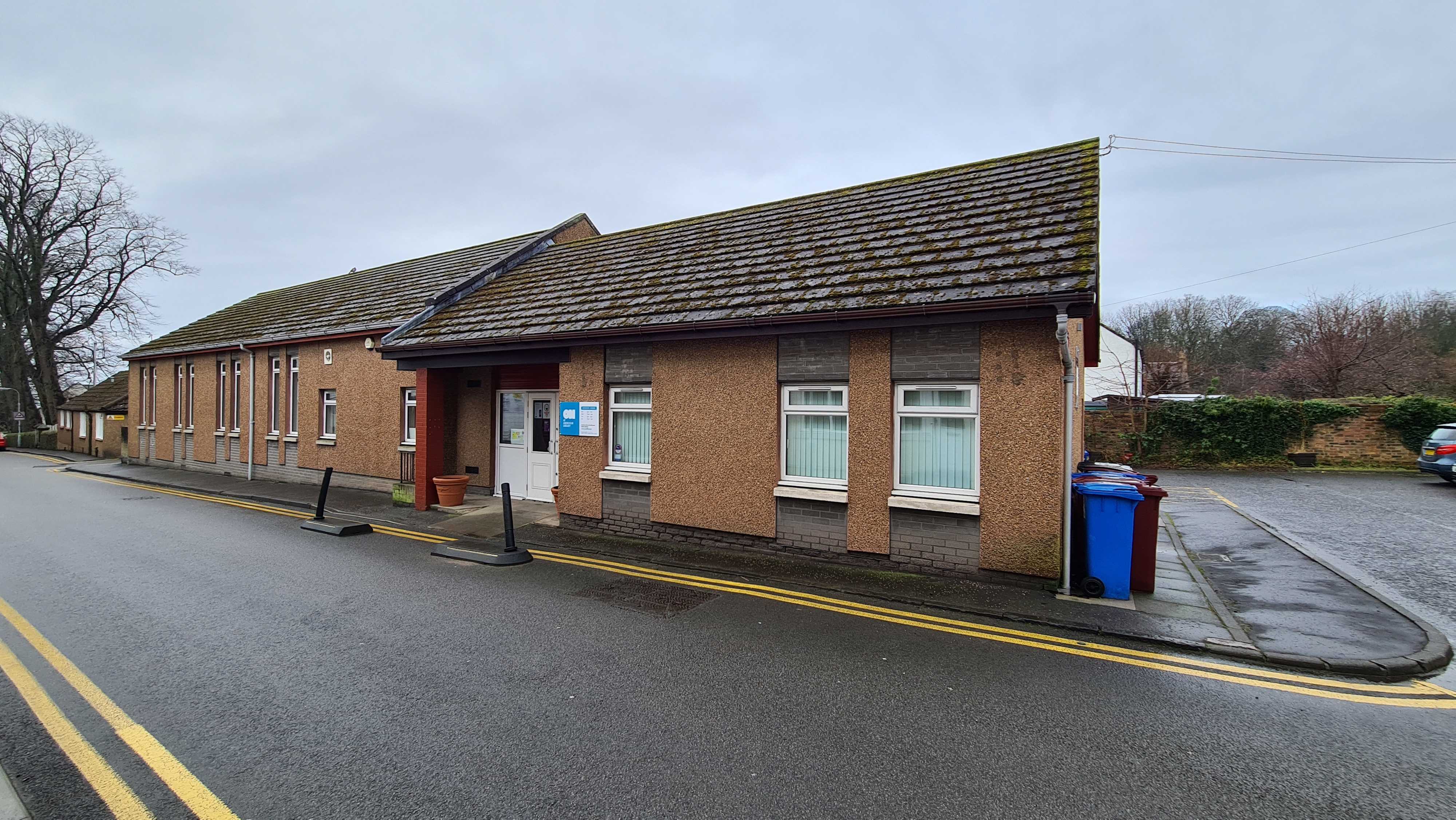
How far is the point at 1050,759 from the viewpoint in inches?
138

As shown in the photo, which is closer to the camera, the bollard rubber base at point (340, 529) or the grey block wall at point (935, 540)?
the grey block wall at point (935, 540)

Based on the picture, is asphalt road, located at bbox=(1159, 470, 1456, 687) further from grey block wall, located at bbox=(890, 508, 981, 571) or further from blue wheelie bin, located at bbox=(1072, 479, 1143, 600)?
grey block wall, located at bbox=(890, 508, 981, 571)

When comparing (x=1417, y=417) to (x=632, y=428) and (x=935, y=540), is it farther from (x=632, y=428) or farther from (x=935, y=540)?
(x=632, y=428)

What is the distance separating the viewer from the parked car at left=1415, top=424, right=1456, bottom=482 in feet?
49.6

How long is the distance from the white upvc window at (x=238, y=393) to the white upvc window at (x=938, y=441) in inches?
775

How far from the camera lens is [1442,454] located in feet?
50.4

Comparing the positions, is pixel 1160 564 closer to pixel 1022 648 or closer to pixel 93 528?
pixel 1022 648

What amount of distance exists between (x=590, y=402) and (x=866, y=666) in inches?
252

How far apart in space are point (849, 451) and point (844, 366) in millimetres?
1064

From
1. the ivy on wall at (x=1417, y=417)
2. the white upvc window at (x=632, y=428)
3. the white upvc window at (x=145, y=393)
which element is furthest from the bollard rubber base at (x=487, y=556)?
the ivy on wall at (x=1417, y=417)

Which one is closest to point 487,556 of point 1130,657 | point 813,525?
point 813,525

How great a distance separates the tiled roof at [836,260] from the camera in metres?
7.11

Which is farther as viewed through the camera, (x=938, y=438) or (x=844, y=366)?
(x=844, y=366)

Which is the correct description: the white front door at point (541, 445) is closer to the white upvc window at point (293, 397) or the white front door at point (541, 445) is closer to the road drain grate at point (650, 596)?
the road drain grate at point (650, 596)
